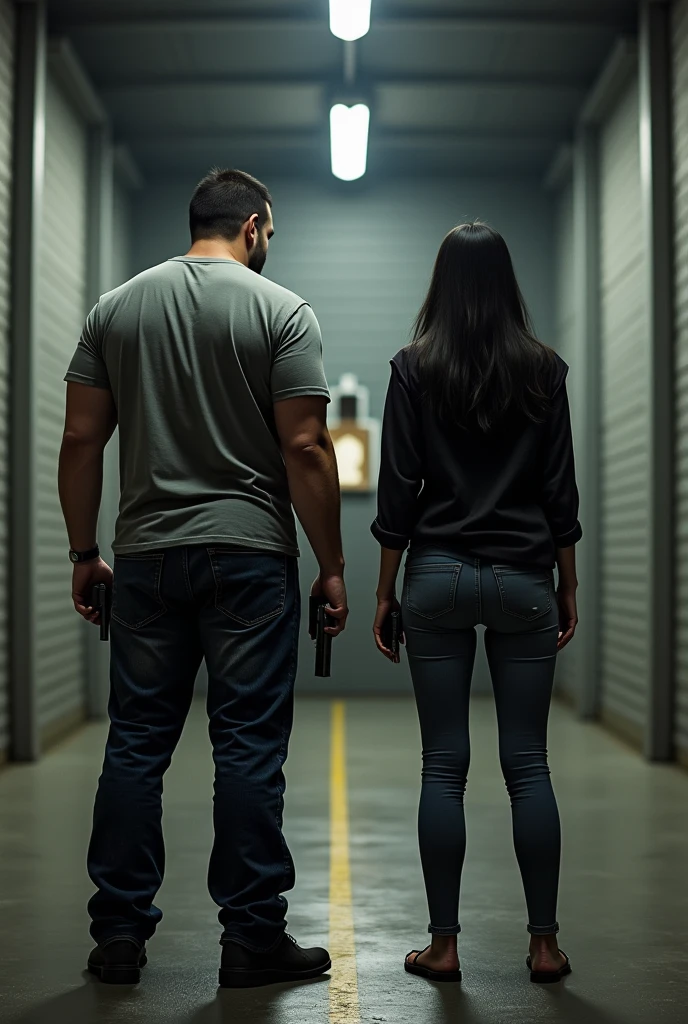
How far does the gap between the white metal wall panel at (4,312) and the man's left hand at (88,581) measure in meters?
3.89

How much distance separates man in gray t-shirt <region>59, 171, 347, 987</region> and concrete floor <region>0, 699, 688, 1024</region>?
8.3 inches

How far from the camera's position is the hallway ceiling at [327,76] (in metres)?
8.01

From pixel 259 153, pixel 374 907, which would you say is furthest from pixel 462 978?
pixel 259 153

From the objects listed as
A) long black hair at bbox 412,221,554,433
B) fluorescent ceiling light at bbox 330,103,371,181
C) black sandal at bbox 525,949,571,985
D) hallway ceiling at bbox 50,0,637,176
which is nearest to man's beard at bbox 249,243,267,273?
long black hair at bbox 412,221,554,433

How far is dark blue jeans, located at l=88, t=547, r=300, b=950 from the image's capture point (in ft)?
10.2

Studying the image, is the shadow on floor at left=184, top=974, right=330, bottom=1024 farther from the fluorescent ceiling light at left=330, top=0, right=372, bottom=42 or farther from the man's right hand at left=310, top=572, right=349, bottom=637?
the fluorescent ceiling light at left=330, top=0, right=372, bottom=42

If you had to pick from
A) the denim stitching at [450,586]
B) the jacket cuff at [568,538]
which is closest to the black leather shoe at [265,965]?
the denim stitching at [450,586]

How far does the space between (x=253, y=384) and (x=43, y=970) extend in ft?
5.38

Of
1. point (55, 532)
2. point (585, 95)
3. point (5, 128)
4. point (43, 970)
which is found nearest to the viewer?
point (43, 970)

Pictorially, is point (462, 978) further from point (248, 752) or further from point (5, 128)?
point (5, 128)

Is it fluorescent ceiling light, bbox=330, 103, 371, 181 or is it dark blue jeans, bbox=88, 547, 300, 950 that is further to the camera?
fluorescent ceiling light, bbox=330, 103, 371, 181

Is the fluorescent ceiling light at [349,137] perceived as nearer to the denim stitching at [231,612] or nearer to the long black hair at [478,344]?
the long black hair at [478,344]

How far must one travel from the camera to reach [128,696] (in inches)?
126

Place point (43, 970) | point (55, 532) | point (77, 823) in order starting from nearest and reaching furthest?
1. point (43, 970)
2. point (77, 823)
3. point (55, 532)
